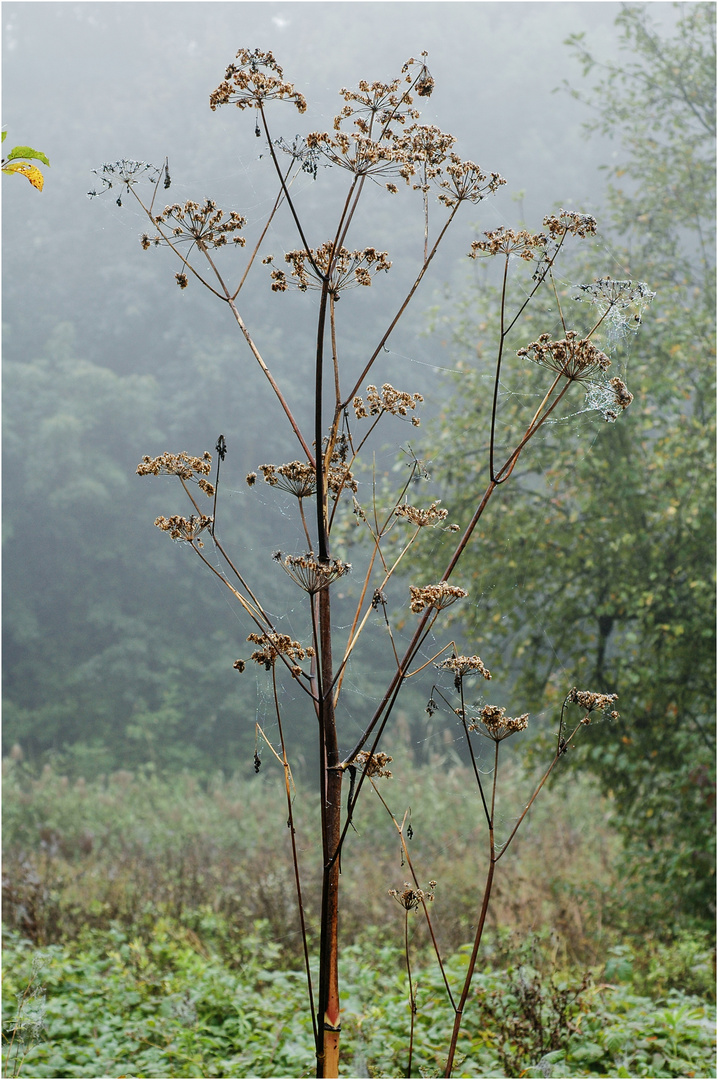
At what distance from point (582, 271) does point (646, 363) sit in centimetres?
72

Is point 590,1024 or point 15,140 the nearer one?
point 590,1024

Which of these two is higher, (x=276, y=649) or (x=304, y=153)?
(x=304, y=153)

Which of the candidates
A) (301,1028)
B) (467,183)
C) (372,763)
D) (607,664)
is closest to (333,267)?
(467,183)

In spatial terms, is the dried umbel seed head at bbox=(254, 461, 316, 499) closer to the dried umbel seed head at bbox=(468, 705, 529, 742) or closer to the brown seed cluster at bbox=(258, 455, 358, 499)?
the brown seed cluster at bbox=(258, 455, 358, 499)

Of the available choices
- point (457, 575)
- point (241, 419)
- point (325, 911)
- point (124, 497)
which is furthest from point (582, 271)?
point (124, 497)

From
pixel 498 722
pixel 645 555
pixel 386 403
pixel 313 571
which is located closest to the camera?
pixel 313 571

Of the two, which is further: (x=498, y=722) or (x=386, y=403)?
(x=386, y=403)

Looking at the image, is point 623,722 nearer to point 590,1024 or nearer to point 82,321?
point 590,1024

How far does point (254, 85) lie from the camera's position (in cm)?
122

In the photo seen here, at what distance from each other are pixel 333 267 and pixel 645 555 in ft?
11.9

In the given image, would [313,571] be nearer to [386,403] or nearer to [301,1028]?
[386,403]

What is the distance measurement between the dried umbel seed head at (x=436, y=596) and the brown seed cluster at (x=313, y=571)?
0.36ft

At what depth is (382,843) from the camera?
6387mm

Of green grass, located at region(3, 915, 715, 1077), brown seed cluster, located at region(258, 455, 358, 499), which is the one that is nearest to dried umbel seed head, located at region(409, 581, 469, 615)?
brown seed cluster, located at region(258, 455, 358, 499)
